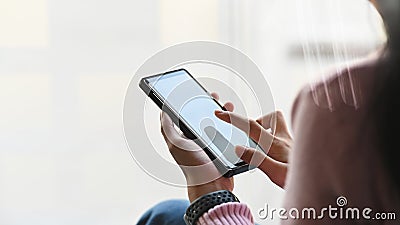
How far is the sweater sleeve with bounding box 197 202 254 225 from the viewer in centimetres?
66

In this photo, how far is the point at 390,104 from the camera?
593 millimetres

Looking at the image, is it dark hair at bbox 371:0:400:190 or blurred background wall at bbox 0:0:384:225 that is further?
blurred background wall at bbox 0:0:384:225

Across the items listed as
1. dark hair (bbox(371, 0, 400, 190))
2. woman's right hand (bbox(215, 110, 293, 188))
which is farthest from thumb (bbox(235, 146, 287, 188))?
dark hair (bbox(371, 0, 400, 190))

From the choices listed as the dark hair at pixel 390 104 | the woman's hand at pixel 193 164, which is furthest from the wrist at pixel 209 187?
the dark hair at pixel 390 104

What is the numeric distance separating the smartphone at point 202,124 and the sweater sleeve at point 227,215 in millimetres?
76

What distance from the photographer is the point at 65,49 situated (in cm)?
79

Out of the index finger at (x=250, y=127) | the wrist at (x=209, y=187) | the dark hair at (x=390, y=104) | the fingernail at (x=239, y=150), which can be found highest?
the dark hair at (x=390, y=104)

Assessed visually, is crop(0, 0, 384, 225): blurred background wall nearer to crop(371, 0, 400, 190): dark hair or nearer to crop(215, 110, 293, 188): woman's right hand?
crop(215, 110, 293, 188): woman's right hand

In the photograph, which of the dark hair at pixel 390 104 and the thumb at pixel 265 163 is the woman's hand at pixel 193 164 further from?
the dark hair at pixel 390 104

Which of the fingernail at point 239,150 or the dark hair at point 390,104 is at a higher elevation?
the dark hair at point 390,104

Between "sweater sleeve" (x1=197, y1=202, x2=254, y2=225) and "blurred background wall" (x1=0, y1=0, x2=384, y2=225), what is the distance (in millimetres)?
90

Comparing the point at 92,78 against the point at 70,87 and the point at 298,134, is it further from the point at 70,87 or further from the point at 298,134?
the point at 298,134

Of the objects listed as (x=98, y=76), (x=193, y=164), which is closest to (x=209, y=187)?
(x=193, y=164)

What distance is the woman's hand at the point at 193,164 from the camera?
0.74 meters
